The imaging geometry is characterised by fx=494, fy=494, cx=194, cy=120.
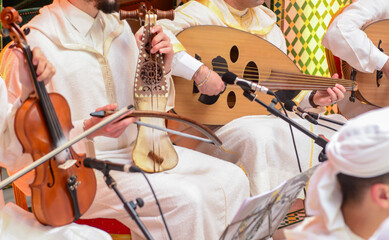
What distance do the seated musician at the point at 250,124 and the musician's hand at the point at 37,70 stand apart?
107 cm

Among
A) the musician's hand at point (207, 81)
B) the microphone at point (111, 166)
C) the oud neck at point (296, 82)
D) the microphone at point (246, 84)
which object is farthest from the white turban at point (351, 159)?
the oud neck at point (296, 82)

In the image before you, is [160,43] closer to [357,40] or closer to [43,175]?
[43,175]

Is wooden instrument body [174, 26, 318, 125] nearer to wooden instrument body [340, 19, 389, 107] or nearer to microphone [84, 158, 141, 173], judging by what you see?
wooden instrument body [340, 19, 389, 107]

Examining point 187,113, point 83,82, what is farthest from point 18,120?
point 187,113

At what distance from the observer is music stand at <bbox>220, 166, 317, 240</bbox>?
4.40ft

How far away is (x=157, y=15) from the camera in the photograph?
2355 millimetres

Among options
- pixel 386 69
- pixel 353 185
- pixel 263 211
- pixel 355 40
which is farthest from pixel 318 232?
pixel 386 69

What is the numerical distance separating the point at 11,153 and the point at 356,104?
2753 millimetres

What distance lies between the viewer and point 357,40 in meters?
3.50

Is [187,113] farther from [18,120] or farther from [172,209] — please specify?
[18,120]

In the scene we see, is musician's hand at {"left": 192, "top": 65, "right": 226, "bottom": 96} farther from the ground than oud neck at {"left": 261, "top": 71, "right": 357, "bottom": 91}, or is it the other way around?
musician's hand at {"left": 192, "top": 65, "right": 226, "bottom": 96}

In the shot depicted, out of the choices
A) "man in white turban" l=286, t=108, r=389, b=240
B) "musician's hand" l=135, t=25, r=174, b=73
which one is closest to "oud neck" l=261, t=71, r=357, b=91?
"musician's hand" l=135, t=25, r=174, b=73

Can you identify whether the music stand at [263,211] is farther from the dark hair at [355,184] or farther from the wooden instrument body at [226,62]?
the wooden instrument body at [226,62]

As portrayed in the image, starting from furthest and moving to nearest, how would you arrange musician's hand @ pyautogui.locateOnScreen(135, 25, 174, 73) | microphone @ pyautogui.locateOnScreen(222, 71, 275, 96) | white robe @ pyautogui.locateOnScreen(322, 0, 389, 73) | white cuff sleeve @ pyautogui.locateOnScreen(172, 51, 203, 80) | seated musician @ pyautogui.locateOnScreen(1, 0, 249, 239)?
white robe @ pyautogui.locateOnScreen(322, 0, 389, 73) < white cuff sleeve @ pyautogui.locateOnScreen(172, 51, 203, 80) < musician's hand @ pyautogui.locateOnScreen(135, 25, 174, 73) < seated musician @ pyautogui.locateOnScreen(1, 0, 249, 239) < microphone @ pyautogui.locateOnScreen(222, 71, 275, 96)
